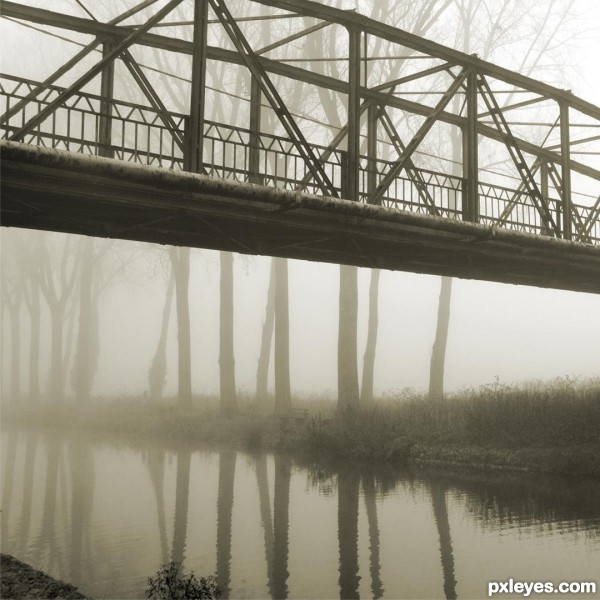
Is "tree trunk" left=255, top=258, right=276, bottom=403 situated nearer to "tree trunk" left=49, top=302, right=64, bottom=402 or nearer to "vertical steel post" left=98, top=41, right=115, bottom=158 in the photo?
"tree trunk" left=49, top=302, right=64, bottom=402

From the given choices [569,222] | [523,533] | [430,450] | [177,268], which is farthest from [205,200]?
[177,268]

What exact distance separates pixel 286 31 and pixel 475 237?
16123 mm

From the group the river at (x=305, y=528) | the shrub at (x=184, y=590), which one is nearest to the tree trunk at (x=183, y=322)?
the river at (x=305, y=528)

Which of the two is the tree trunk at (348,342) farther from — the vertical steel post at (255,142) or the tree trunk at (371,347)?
the vertical steel post at (255,142)

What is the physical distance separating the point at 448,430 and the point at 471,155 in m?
7.20

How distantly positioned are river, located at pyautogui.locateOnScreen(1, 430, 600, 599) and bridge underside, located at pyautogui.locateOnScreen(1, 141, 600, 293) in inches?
167

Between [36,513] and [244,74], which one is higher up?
[244,74]

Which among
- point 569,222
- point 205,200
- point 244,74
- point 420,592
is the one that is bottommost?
point 420,592

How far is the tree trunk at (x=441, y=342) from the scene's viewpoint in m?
25.8

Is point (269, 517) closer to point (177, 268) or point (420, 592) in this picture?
point (420, 592)

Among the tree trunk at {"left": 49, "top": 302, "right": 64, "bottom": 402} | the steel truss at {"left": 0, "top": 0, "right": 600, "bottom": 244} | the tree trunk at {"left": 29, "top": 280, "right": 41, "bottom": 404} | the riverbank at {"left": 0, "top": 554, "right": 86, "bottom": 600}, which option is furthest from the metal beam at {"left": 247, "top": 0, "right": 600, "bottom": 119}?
the tree trunk at {"left": 29, "top": 280, "right": 41, "bottom": 404}

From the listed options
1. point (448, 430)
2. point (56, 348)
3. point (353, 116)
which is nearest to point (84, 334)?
point (56, 348)

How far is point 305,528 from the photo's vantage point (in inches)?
456

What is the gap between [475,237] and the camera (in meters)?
13.3
